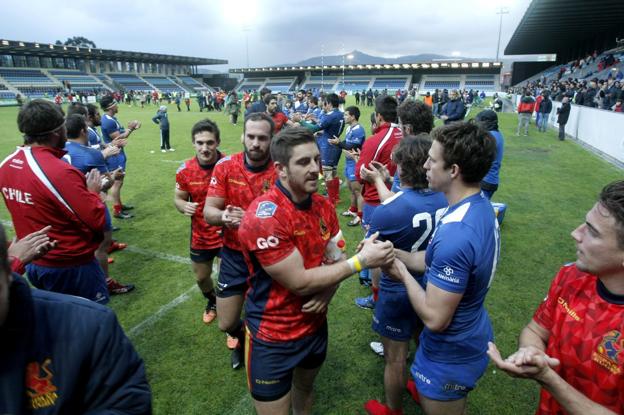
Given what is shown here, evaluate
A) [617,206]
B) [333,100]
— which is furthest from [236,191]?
[333,100]

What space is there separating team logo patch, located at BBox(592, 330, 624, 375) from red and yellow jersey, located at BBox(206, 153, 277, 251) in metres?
2.75

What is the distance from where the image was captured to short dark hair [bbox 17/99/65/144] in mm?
3117

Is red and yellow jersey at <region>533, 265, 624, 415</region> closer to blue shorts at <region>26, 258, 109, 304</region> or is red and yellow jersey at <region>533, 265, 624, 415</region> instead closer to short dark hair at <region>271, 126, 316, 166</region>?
short dark hair at <region>271, 126, 316, 166</region>

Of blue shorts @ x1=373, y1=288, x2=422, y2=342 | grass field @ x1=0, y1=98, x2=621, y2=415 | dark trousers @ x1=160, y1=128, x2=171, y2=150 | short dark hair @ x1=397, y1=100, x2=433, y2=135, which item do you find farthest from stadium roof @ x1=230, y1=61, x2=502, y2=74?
blue shorts @ x1=373, y1=288, x2=422, y2=342

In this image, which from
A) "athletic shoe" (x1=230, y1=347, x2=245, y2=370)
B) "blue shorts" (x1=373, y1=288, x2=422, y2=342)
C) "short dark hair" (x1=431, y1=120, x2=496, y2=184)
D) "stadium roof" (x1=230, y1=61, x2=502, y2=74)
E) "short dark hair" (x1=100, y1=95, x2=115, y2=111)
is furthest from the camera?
"stadium roof" (x1=230, y1=61, x2=502, y2=74)

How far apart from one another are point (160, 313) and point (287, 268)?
356 centimetres

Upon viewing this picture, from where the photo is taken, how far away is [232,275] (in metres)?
3.72

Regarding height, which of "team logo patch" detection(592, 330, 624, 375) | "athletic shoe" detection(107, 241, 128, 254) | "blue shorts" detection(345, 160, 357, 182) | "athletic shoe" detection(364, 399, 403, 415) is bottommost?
"athletic shoe" detection(364, 399, 403, 415)

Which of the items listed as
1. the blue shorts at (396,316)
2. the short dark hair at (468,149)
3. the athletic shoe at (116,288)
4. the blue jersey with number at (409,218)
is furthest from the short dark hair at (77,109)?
the short dark hair at (468,149)

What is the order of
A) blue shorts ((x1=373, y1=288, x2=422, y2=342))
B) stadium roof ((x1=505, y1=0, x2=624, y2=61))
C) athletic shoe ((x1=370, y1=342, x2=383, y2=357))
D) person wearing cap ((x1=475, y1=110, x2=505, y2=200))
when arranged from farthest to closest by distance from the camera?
1. stadium roof ((x1=505, y1=0, x2=624, y2=61))
2. person wearing cap ((x1=475, y1=110, x2=505, y2=200))
3. athletic shoe ((x1=370, y1=342, x2=383, y2=357))
4. blue shorts ((x1=373, y1=288, x2=422, y2=342))

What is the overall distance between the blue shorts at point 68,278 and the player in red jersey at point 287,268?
81.0 inches

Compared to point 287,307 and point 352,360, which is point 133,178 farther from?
point 287,307

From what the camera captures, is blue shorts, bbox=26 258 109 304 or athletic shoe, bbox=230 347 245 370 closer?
blue shorts, bbox=26 258 109 304

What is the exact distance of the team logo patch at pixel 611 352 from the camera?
162cm
